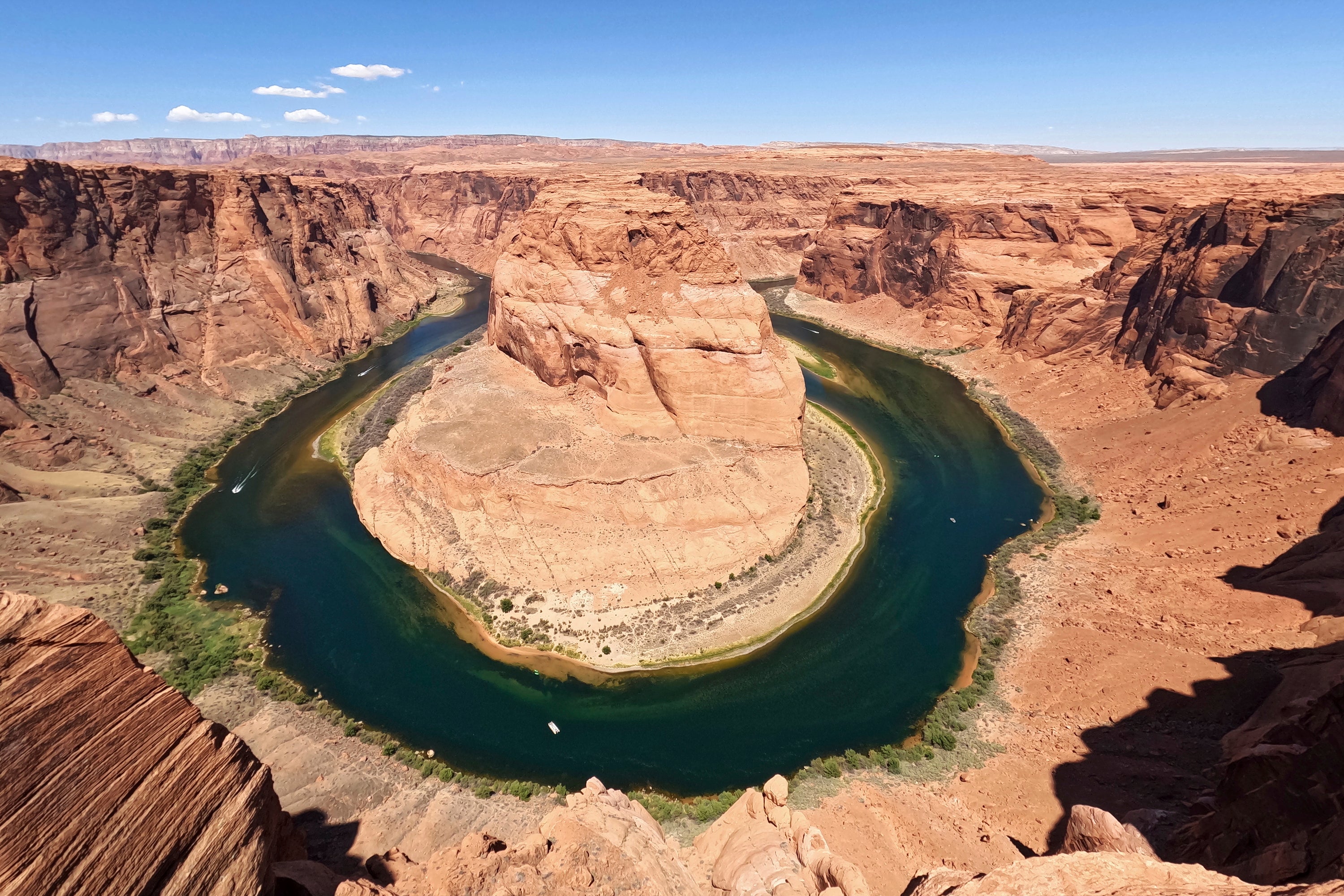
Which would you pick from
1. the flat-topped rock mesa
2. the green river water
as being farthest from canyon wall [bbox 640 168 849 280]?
the green river water

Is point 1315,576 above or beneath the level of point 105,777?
beneath

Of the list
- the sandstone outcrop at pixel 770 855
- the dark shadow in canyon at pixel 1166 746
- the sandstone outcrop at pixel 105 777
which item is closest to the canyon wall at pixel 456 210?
the sandstone outcrop at pixel 770 855

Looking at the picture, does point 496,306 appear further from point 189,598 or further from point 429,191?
point 429,191

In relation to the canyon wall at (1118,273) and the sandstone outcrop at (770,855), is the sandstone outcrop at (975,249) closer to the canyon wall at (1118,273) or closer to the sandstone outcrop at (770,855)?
the canyon wall at (1118,273)

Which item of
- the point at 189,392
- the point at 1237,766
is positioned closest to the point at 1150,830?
the point at 1237,766

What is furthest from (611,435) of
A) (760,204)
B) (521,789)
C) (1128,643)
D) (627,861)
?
(760,204)

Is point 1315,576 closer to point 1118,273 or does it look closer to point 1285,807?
point 1285,807
